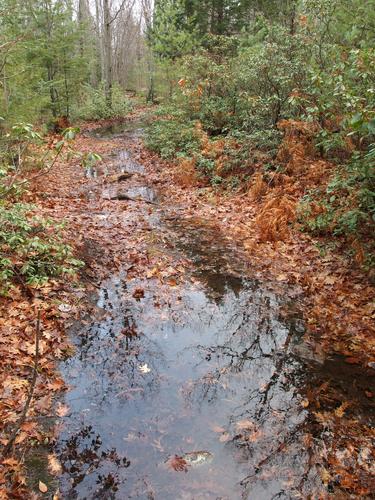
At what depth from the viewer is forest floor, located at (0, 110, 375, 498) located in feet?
11.5

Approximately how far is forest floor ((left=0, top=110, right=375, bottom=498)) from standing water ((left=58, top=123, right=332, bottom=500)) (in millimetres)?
211

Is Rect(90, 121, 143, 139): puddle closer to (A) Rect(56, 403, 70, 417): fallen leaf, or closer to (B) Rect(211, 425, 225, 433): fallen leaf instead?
(A) Rect(56, 403, 70, 417): fallen leaf

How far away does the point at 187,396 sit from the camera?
4078mm

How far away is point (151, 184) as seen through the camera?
39.3 ft

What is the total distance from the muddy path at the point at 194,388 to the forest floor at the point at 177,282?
0.06 metres

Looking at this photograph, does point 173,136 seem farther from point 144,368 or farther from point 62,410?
point 62,410

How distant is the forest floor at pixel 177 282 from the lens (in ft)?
11.5

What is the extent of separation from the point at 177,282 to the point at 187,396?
8.14ft

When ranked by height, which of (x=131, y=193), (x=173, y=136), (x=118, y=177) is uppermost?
(x=173, y=136)

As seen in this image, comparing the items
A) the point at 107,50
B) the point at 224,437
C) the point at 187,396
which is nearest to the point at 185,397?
the point at 187,396

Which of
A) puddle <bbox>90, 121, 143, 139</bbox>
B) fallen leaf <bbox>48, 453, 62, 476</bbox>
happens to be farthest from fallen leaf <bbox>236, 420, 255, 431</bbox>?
puddle <bbox>90, 121, 143, 139</bbox>

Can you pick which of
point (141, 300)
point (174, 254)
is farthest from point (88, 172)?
point (141, 300)

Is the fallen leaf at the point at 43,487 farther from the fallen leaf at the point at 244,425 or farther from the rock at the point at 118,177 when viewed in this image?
the rock at the point at 118,177

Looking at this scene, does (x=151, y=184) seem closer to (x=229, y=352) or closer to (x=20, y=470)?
(x=229, y=352)
